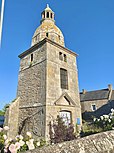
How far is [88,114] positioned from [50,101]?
59.6 feet

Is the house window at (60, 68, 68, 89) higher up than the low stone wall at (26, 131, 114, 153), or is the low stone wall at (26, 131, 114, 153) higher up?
the house window at (60, 68, 68, 89)

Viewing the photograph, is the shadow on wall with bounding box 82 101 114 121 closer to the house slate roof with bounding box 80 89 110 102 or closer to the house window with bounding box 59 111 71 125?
the house slate roof with bounding box 80 89 110 102

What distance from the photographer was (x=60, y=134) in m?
10.1

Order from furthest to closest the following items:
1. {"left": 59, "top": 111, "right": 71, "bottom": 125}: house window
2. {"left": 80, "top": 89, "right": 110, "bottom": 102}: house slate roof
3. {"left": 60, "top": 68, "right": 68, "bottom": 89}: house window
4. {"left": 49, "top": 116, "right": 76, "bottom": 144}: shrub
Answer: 1. {"left": 80, "top": 89, "right": 110, "bottom": 102}: house slate roof
2. {"left": 60, "top": 68, "right": 68, "bottom": 89}: house window
3. {"left": 59, "top": 111, "right": 71, "bottom": 125}: house window
4. {"left": 49, "top": 116, "right": 76, "bottom": 144}: shrub

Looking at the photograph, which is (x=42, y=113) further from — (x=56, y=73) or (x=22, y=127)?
(x=56, y=73)

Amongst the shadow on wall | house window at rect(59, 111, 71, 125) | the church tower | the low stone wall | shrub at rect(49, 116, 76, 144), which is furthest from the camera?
the shadow on wall

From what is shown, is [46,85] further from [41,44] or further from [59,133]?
[41,44]

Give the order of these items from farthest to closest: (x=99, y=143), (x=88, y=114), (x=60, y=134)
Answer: (x=88, y=114), (x=60, y=134), (x=99, y=143)


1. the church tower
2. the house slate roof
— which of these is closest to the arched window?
the church tower

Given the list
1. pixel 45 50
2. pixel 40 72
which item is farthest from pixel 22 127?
pixel 45 50

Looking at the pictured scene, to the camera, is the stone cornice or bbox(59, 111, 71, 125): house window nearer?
bbox(59, 111, 71, 125): house window

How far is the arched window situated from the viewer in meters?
12.1

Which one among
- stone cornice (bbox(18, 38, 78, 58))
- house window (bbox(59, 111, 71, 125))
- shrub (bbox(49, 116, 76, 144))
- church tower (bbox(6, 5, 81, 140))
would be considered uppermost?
stone cornice (bbox(18, 38, 78, 58))

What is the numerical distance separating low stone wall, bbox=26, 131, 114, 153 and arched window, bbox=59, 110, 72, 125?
1038cm
